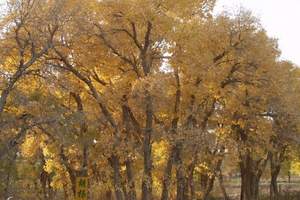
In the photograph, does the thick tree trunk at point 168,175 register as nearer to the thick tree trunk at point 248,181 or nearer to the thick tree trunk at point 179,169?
the thick tree trunk at point 179,169

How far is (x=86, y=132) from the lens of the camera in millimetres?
21797

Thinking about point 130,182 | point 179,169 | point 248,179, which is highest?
point 179,169

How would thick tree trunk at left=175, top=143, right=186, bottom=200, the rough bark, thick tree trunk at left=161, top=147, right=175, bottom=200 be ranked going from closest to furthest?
thick tree trunk at left=175, top=143, right=186, bottom=200 → thick tree trunk at left=161, top=147, right=175, bottom=200 → the rough bark

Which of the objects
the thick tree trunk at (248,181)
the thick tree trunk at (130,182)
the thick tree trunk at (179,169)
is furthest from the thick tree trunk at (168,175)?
the thick tree trunk at (248,181)

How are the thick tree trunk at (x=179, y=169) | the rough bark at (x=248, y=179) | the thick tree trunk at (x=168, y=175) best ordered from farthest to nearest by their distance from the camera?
the rough bark at (x=248, y=179) < the thick tree trunk at (x=168, y=175) < the thick tree trunk at (x=179, y=169)

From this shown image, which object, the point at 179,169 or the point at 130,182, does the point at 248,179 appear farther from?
the point at 130,182

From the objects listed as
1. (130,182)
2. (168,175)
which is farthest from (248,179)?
(130,182)

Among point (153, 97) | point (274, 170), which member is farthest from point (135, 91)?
point (274, 170)

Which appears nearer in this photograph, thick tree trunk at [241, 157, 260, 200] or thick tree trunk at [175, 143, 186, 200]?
thick tree trunk at [175, 143, 186, 200]

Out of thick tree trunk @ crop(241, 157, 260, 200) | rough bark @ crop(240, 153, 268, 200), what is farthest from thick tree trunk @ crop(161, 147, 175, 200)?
thick tree trunk @ crop(241, 157, 260, 200)

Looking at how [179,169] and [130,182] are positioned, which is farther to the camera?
[179,169]

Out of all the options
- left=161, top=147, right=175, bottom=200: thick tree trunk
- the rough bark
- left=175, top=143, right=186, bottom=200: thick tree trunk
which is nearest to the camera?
left=175, top=143, right=186, bottom=200: thick tree trunk

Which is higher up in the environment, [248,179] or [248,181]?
[248,179]

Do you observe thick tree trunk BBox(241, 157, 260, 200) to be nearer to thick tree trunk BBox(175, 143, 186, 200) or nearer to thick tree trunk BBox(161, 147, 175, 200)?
thick tree trunk BBox(175, 143, 186, 200)
